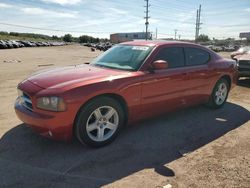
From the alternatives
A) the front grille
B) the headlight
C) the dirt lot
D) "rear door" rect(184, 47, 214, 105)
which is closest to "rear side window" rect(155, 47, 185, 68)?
"rear door" rect(184, 47, 214, 105)

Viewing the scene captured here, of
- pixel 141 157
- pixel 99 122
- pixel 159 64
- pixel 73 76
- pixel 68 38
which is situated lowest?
pixel 141 157

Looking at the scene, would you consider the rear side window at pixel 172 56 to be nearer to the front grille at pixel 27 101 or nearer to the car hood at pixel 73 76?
the car hood at pixel 73 76

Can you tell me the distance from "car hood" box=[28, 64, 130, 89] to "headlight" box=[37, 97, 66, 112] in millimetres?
241

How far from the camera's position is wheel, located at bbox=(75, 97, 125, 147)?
3.79m

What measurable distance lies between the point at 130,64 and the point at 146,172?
1.96 meters

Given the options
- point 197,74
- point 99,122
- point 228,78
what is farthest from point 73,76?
point 228,78

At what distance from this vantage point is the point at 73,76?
13.6 feet

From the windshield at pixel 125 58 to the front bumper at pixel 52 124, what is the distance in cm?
148

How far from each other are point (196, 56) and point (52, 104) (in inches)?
132

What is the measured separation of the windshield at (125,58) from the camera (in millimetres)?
4625

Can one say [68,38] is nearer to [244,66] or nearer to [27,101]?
[244,66]

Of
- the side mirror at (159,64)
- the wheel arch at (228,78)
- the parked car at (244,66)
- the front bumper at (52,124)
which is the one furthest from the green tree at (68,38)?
the front bumper at (52,124)

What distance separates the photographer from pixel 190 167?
3562 mm

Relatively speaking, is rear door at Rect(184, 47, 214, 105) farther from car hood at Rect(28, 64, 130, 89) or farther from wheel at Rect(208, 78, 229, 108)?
car hood at Rect(28, 64, 130, 89)
